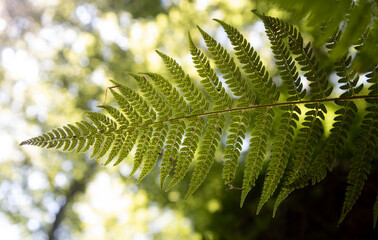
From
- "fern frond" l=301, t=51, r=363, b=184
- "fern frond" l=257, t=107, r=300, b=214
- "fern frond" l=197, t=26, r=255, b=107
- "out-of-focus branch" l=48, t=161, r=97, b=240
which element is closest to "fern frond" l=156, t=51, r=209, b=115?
"fern frond" l=197, t=26, r=255, b=107

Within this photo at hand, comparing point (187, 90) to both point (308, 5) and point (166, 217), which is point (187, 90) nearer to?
point (308, 5)

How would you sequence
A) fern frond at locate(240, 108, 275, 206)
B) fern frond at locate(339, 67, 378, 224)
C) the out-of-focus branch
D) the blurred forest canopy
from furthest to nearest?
the out-of-focus branch < the blurred forest canopy < fern frond at locate(240, 108, 275, 206) < fern frond at locate(339, 67, 378, 224)

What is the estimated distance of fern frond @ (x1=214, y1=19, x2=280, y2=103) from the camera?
0.83m

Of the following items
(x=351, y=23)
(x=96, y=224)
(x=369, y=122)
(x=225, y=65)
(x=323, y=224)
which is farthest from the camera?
(x=96, y=224)

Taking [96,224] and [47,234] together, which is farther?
[47,234]

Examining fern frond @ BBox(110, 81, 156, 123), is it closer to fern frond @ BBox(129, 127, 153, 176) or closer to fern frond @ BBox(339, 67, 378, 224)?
fern frond @ BBox(129, 127, 153, 176)

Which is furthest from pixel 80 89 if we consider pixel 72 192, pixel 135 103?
pixel 135 103

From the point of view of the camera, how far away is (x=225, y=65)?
88 centimetres

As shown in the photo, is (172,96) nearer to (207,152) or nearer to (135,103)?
(135,103)

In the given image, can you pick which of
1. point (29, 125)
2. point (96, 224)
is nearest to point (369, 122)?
point (96, 224)

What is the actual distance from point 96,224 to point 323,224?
21.7 ft

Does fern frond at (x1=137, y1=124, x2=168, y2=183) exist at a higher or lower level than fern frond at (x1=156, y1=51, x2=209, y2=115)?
lower

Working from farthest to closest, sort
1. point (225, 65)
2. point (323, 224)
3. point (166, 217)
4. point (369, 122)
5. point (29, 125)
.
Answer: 1. point (29, 125)
2. point (166, 217)
3. point (323, 224)
4. point (225, 65)
5. point (369, 122)

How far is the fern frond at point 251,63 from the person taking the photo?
0.83 m
